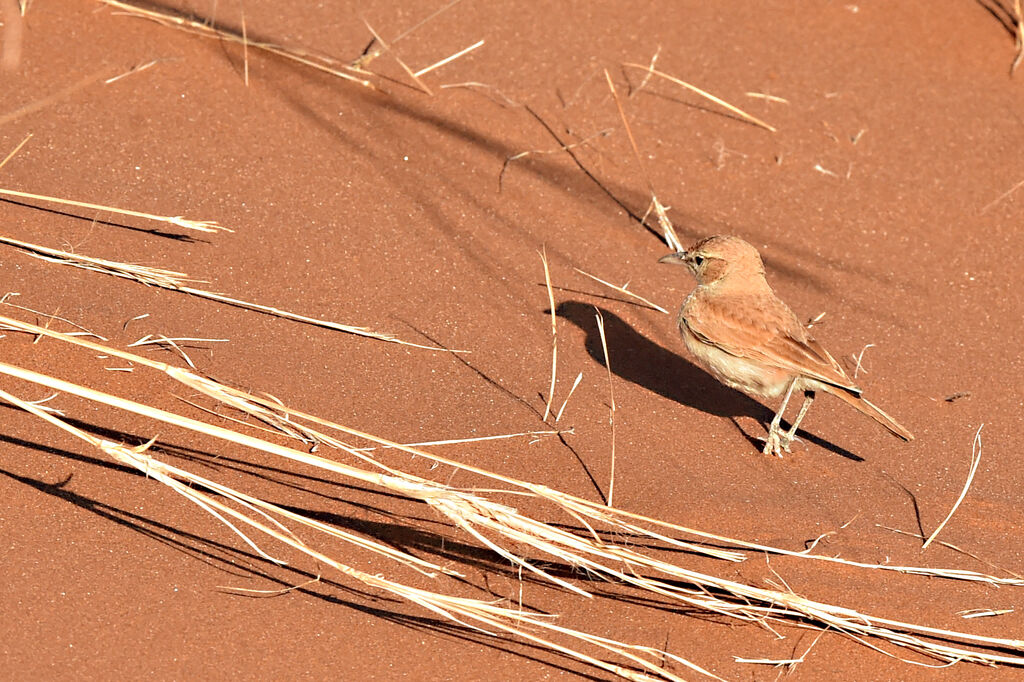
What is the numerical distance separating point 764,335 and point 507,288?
1.15 metres

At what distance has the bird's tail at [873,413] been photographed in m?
4.42

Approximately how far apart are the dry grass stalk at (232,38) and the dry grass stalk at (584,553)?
283 centimetres

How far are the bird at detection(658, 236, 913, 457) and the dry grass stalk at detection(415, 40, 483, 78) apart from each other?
184 centimetres

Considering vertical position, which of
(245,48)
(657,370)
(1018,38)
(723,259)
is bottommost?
(657,370)

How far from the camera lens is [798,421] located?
4695 mm

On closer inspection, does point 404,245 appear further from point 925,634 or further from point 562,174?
point 925,634

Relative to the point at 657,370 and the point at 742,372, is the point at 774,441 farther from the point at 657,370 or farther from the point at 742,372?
the point at 657,370

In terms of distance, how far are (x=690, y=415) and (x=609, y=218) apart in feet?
4.25

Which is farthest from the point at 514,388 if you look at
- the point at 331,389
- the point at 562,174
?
the point at 562,174

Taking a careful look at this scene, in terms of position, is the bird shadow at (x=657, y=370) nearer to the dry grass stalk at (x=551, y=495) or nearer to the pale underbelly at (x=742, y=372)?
the pale underbelly at (x=742, y=372)

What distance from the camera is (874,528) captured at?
13.5 ft

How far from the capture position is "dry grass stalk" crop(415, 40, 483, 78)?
237 inches

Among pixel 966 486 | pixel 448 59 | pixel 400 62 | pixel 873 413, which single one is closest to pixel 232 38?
pixel 400 62

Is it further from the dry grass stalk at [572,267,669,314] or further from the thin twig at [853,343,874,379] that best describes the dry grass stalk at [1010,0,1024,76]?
the dry grass stalk at [572,267,669,314]
